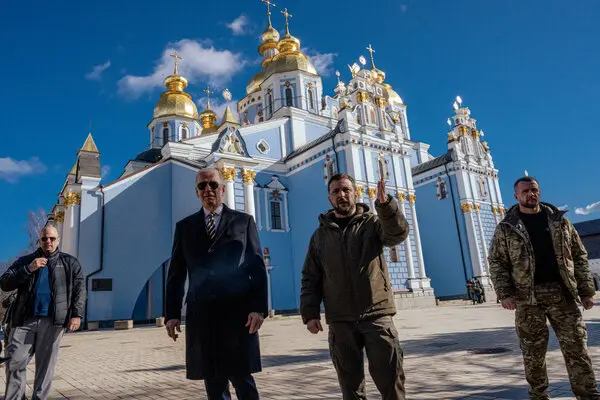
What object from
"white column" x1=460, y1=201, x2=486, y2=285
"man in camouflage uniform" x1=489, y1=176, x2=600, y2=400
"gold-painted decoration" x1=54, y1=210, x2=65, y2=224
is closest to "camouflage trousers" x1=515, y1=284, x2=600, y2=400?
"man in camouflage uniform" x1=489, y1=176, x2=600, y2=400

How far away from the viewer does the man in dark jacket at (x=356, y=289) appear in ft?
10.5

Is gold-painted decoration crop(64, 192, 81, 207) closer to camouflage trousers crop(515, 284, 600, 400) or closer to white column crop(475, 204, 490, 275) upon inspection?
camouflage trousers crop(515, 284, 600, 400)

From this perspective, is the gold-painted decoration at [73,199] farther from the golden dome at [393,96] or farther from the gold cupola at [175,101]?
the golden dome at [393,96]

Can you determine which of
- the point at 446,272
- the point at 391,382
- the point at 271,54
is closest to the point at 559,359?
the point at 391,382

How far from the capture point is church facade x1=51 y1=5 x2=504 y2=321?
2412 centimetres

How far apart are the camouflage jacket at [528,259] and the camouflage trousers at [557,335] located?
10cm

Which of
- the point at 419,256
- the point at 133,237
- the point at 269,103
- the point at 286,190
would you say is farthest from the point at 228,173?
the point at 419,256

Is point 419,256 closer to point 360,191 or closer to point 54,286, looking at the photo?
point 360,191

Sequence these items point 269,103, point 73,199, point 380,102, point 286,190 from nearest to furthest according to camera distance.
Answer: point 73,199
point 286,190
point 380,102
point 269,103

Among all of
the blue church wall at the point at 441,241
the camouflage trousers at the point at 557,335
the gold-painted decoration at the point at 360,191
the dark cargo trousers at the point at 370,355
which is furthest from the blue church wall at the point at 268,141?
the dark cargo trousers at the point at 370,355

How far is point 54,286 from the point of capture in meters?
4.95

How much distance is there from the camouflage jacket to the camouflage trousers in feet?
0.32

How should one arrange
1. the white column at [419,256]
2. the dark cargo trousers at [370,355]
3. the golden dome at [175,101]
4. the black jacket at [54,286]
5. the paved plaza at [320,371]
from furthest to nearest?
the golden dome at [175,101] < the white column at [419,256] < the paved plaza at [320,371] < the black jacket at [54,286] < the dark cargo trousers at [370,355]

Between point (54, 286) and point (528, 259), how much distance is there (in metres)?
4.84
